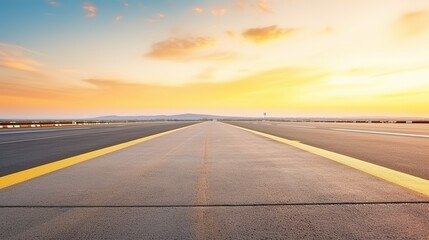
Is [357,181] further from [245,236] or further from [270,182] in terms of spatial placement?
[245,236]

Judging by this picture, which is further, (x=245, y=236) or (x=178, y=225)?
(x=178, y=225)

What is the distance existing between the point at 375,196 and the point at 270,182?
172cm

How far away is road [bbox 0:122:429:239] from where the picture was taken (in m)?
3.30

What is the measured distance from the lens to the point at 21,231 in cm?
333

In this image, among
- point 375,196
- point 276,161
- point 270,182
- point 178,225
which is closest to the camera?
point 178,225

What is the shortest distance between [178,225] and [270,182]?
2735mm

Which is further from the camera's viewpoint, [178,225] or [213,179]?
[213,179]

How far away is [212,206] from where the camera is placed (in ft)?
13.9

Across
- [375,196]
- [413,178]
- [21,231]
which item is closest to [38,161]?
[21,231]

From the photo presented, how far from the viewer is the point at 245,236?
3.18 meters

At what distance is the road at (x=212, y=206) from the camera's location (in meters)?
3.30

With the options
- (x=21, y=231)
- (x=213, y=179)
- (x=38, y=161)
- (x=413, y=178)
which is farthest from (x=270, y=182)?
(x=38, y=161)

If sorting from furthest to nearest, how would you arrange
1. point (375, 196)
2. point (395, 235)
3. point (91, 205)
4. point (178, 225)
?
point (375, 196)
point (91, 205)
point (178, 225)
point (395, 235)

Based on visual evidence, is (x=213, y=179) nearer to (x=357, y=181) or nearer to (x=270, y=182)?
(x=270, y=182)
